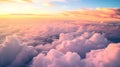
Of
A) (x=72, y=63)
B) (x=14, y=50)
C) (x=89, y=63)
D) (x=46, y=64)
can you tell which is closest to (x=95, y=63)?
(x=89, y=63)

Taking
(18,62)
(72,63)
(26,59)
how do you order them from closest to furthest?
1. (72,63)
2. (18,62)
3. (26,59)

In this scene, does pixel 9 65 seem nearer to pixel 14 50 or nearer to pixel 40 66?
pixel 14 50

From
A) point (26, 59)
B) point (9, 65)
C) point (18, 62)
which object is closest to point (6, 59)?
point (9, 65)

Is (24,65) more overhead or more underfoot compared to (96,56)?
more underfoot

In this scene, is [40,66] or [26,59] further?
[26,59]

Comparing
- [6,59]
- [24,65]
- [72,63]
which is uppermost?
[72,63]

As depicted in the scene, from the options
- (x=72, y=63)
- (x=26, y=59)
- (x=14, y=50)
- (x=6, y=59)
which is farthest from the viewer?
(x=26, y=59)

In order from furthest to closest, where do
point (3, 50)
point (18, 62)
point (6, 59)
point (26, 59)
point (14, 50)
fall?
point (26, 59) < point (18, 62) < point (6, 59) < point (14, 50) < point (3, 50)

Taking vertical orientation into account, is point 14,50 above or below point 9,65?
above

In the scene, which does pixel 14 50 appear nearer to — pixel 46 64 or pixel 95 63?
pixel 46 64
